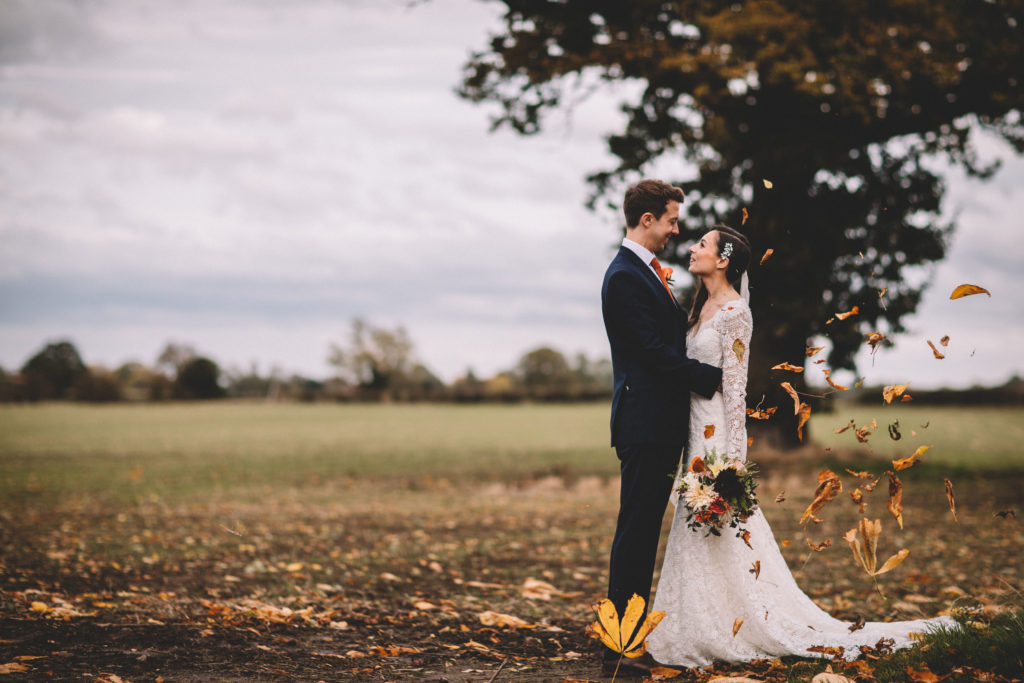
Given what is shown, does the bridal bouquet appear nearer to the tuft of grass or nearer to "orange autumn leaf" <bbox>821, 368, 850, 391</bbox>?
"orange autumn leaf" <bbox>821, 368, 850, 391</bbox>

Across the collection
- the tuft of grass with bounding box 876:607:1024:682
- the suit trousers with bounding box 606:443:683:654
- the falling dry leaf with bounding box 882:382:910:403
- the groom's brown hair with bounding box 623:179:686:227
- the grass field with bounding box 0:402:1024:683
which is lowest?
the grass field with bounding box 0:402:1024:683

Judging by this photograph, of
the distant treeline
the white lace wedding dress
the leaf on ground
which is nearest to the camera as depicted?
the white lace wedding dress

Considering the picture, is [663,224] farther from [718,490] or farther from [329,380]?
[329,380]

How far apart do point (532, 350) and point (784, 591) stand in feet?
339

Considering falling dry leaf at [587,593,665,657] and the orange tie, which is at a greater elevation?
the orange tie

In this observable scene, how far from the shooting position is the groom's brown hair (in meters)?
4.37

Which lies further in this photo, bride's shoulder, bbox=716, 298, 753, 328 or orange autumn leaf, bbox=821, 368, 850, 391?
bride's shoulder, bbox=716, 298, 753, 328

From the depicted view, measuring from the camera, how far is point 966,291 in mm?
3859

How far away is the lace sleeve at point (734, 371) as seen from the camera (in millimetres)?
4375

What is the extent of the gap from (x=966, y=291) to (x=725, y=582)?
2053 mm

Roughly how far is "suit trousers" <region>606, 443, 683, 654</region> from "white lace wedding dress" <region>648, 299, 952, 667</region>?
21 cm

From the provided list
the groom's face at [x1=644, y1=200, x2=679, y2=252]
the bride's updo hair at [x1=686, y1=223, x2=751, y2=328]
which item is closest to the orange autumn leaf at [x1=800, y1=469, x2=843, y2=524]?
the bride's updo hair at [x1=686, y1=223, x2=751, y2=328]

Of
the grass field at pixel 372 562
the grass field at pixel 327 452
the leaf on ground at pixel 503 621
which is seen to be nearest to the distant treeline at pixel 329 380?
the grass field at pixel 327 452

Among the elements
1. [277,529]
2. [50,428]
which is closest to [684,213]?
[277,529]
